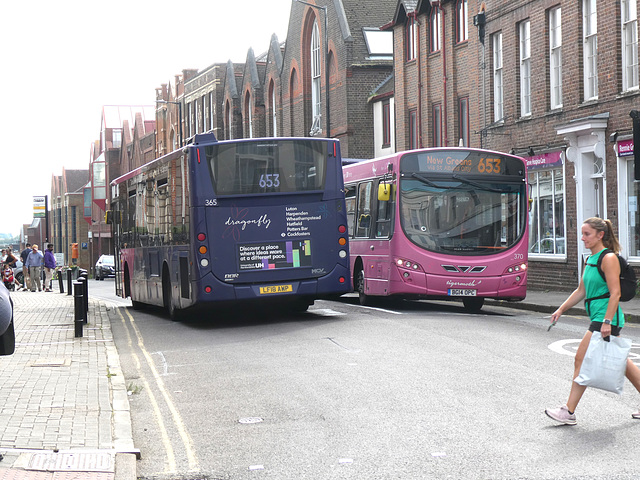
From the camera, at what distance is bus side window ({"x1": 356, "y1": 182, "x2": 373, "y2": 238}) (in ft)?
65.0

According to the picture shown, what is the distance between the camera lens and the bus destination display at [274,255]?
51.4 ft

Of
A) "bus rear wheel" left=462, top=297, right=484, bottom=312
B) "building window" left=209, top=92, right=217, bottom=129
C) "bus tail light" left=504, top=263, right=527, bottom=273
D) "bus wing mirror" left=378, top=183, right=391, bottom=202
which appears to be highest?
"building window" left=209, top=92, right=217, bottom=129

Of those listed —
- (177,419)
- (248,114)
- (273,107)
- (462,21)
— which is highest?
(248,114)

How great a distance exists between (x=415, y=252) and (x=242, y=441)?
10965 mm

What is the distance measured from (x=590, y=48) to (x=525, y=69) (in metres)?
3.66

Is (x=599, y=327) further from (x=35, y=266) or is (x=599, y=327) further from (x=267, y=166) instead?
(x=35, y=266)

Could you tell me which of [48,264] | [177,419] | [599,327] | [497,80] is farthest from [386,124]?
[599,327]

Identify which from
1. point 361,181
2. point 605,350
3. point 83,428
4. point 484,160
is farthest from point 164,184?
point 605,350

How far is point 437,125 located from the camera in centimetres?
3362

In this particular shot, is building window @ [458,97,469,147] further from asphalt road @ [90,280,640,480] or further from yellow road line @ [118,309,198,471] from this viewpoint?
yellow road line @ [118,309,198,471]

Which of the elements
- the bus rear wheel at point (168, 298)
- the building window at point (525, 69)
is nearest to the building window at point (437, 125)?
the building window at point (525, 69)

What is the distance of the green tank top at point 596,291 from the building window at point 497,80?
838 inches

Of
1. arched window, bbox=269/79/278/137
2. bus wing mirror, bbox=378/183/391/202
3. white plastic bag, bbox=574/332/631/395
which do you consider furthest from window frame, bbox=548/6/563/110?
arched window, bbox=269/79/278/137

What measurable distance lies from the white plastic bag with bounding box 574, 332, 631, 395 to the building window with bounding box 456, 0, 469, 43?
2477 centimetres
